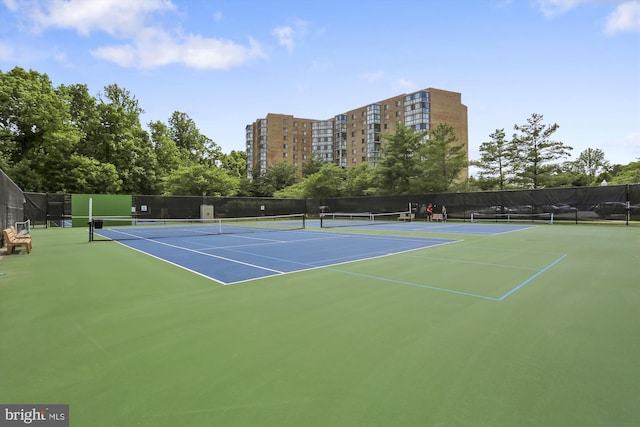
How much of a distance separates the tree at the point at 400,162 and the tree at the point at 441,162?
7.42 feet

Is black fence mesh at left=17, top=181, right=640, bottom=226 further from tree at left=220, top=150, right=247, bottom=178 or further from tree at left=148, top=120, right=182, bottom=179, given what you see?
tree at left=220, top=150, right=247, bottom=178

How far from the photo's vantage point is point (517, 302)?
445cm

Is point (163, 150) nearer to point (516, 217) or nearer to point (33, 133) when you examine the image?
point (33, 133)

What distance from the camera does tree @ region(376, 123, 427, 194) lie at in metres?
35.8

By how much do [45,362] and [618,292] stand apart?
7100 millimetres

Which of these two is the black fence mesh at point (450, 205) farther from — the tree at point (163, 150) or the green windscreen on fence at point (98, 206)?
the tree at point (163, 150)

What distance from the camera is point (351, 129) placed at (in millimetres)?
81625

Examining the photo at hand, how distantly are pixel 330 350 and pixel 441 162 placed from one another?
32377mm

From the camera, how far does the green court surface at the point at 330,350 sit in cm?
213

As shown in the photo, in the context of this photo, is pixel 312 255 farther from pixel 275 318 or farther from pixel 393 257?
pixel 275 318

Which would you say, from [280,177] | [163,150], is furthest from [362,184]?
[163,150]

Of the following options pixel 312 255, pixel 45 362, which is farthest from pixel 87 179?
pixel 45 362

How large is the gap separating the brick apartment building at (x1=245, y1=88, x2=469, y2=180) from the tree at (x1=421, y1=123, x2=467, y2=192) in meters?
25.1

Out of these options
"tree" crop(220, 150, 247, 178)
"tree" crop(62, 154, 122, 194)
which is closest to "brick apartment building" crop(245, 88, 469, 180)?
"tree" crop(220, 150, 247, 178)
